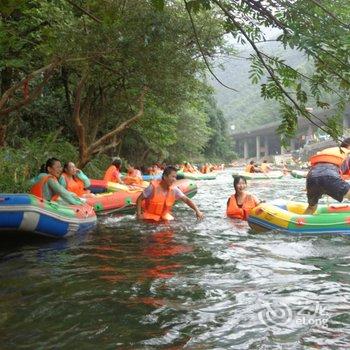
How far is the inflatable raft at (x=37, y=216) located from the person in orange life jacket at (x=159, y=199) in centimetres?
110

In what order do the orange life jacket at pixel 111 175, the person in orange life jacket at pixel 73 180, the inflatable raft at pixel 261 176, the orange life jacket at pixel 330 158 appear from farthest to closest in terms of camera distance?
1. the inflatable raft at pixel 261 176
2. the orange life jacket at pixel 111 175
3. the person in orange life jacket at pixel 73 180
4. the orange life jacket at pixel 330 158

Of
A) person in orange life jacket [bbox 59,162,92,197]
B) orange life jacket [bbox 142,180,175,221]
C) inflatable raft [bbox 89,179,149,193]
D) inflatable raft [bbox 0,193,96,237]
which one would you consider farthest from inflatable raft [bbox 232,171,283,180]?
inflatable raft [bbox 0,193,96,237]

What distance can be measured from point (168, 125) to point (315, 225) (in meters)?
12.7

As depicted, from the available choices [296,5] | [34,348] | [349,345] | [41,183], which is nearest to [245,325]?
[349,345]

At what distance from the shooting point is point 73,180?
9805 millimetres

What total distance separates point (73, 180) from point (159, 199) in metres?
2.34

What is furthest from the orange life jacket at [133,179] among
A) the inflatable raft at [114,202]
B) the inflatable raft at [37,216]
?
the inflatable raft at [37,216]

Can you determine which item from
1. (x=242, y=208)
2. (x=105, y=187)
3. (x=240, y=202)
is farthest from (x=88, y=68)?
(x=242, y=208)

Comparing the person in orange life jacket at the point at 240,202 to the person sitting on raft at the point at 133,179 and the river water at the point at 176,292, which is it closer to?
the river water at the point at 176,292

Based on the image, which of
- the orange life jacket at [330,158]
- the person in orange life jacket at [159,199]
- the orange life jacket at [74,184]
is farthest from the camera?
the orange life jacket at [74,184]

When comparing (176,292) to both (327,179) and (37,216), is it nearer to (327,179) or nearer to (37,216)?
(37,216)

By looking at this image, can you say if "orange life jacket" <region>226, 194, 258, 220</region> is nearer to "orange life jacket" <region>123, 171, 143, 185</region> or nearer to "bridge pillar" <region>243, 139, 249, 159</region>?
"orange life jacket" <region>123, 171, 143, 185</region>

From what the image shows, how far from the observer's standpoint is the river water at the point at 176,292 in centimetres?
339

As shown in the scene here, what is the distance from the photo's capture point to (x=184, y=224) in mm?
8641
